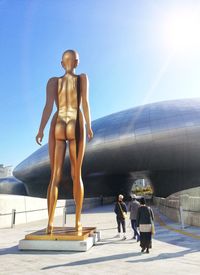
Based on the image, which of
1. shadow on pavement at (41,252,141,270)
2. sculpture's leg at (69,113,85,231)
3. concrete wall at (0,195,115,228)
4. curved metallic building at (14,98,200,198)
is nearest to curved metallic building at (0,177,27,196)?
curved metallic building at (14,98,200,198)

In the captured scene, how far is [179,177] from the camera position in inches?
1506

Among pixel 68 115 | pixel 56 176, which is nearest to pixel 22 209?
pixel 56 176

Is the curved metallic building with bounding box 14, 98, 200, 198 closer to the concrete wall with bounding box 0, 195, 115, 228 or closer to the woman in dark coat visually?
the concrete wall with bounding box 0, 195, 115, 228

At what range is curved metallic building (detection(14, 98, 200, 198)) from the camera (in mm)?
33094

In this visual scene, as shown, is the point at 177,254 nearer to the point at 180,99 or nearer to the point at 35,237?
the point at 35,237

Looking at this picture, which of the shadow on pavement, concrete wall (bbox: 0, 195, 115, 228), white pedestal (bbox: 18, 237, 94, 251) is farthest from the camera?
concrete wall (bbox: 0, 195, 115, 228)

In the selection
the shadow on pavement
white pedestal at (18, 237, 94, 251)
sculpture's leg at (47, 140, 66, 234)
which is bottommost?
the shadow on pavement

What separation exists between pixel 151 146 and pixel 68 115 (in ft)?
86.3

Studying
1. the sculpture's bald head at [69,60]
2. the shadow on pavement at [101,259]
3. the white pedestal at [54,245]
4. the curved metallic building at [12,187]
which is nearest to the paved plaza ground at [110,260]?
the shadow on pavement at [101,259]

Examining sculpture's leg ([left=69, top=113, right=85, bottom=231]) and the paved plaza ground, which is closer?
the paved plaza ground

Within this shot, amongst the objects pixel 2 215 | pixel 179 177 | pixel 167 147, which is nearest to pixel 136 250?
pixel 2 215

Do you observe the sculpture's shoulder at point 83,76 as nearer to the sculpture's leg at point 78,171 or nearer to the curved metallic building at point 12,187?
the sculpture's leg at point 78,171

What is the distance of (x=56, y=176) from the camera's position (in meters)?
8.36

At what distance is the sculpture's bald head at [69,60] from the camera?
8641 mm
